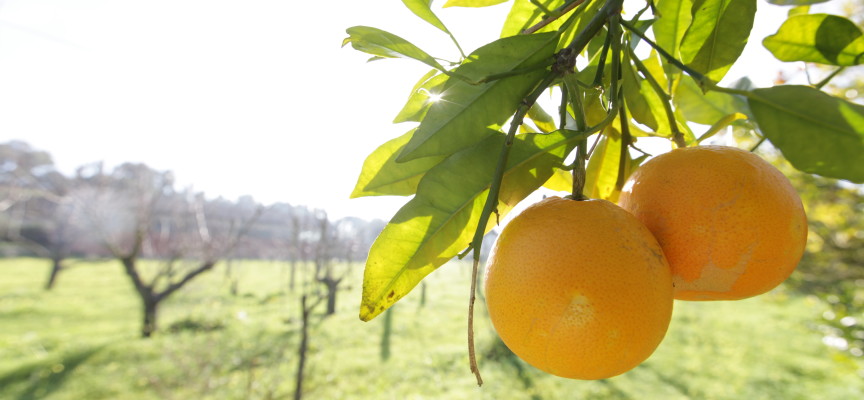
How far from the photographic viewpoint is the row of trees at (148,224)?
984 centimetres

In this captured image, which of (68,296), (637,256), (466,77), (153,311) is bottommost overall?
(68,296)

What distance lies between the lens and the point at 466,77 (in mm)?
333

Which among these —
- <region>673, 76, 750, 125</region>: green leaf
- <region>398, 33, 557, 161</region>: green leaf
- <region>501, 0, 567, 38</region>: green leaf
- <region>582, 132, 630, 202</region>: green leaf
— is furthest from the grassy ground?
<region>398, 33, 557, 161</region>: green leaf

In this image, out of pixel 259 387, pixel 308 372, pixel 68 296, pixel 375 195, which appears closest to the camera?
pixel 375 195

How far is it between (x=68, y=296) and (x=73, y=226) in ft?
17.0

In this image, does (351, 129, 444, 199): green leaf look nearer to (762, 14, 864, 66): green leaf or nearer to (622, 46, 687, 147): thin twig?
(622, 46, 687, 147): thin twig

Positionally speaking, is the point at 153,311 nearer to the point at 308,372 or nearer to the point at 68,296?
the point at 308,372

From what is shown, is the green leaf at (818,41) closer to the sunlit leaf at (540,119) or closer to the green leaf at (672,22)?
the green leaf at (672,22)

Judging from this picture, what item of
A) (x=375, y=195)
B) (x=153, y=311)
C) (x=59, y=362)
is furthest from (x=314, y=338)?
(x=375, y=195)

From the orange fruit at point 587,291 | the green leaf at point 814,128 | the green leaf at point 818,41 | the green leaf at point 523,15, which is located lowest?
the orange fruit at point 587,291

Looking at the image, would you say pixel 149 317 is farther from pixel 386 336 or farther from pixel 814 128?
pixel 814 128

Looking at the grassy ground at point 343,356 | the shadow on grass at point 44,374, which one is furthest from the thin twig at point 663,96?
the shadow on grass at point 44,374

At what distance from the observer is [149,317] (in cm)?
802

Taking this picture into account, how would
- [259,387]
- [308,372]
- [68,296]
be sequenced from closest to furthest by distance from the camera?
[259,387]
[308,372]
[68,296]
